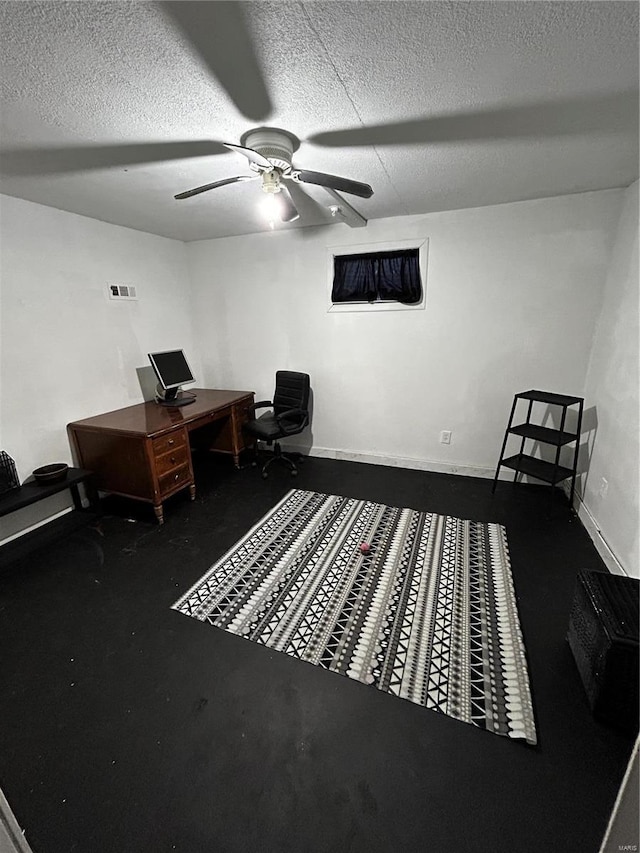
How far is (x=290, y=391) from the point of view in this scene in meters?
3.69

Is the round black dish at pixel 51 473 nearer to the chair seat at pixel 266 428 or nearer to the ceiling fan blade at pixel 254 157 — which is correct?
A: the chair seat at pixel 266 428

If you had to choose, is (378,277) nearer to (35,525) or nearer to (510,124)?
(510,124)

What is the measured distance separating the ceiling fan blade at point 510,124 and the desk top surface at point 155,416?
2.11m

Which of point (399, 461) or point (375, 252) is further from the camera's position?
point (399, 461)

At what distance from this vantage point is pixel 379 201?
2691mm

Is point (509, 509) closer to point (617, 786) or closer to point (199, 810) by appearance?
point (617, 786)

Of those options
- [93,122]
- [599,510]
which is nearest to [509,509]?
[599,510]

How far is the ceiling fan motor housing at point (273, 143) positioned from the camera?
64.2 inches

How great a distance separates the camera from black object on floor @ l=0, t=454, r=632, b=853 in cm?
110

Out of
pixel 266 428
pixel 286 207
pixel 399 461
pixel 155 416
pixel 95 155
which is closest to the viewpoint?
pixel 95 155

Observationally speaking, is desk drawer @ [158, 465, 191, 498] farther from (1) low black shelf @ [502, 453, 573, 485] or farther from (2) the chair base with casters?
(1) low black shelf @ [502, 453, 573, 485]

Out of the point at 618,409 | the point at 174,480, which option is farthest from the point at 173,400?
the point at 618,409

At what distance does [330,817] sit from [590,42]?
261cm

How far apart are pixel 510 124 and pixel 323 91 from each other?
0.90 meters
